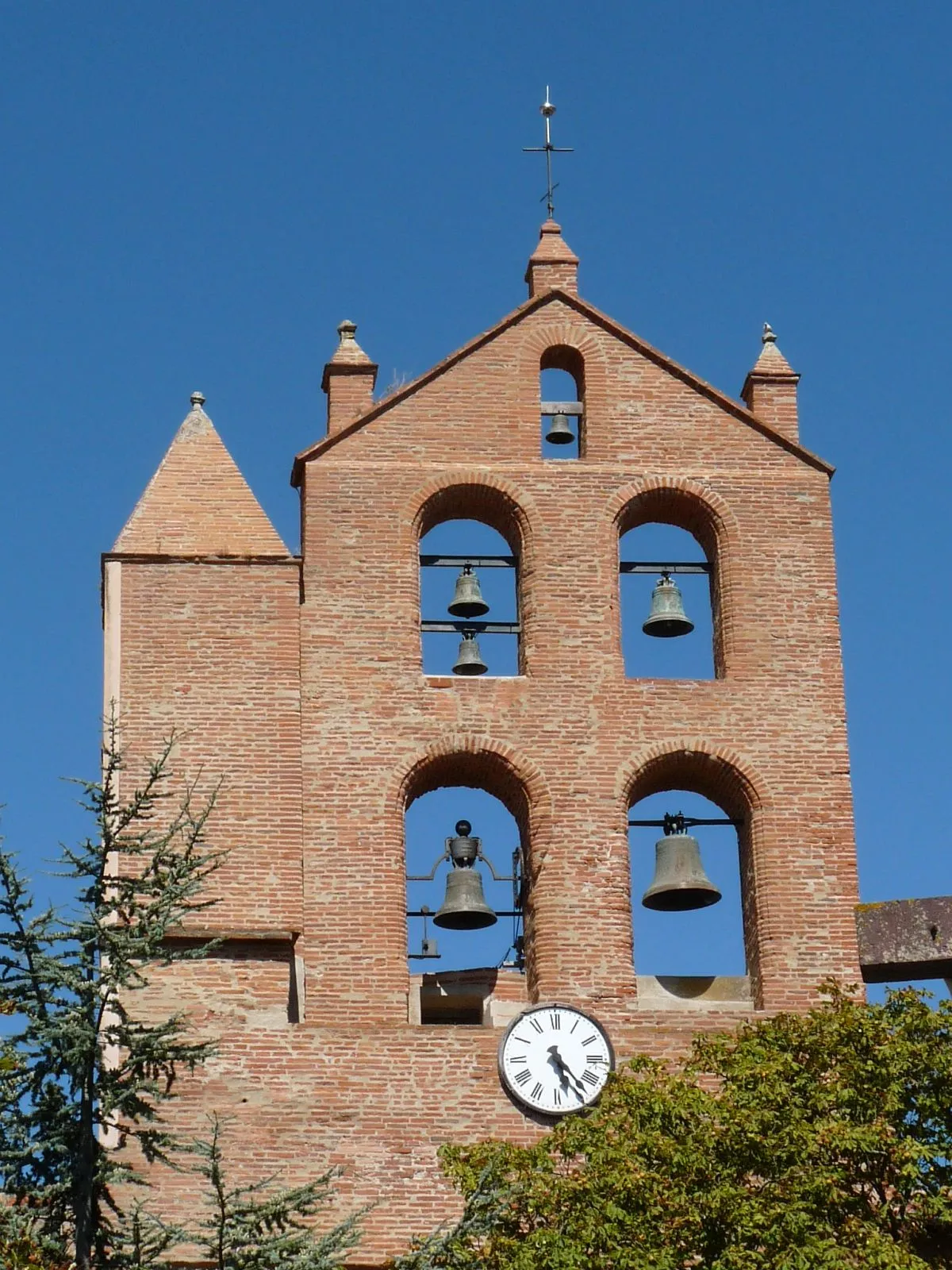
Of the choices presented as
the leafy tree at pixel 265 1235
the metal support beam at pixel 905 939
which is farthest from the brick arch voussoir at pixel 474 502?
the leafy tree at pixel 265 1235

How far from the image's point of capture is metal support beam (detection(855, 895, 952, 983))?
94.1ft

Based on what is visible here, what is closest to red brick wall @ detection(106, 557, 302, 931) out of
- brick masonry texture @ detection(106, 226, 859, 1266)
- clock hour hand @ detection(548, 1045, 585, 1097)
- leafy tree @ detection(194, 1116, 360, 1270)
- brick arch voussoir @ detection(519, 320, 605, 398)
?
brick masonry texture @ detection(106, 226, 859, 1266)

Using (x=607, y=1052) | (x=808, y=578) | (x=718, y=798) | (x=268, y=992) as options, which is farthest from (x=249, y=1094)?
(x=808, y=578)

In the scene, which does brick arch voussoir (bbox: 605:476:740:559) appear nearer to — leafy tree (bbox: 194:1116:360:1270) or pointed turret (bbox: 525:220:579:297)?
pointed turret (bbox: 525:220:579:297)

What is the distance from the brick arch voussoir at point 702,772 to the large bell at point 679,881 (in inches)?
20.4

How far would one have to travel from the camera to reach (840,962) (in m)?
28.6

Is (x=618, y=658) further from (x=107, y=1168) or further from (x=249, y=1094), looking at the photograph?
(x=107, y=1168)

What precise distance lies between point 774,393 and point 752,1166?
900 cm

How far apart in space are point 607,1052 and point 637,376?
6617mm

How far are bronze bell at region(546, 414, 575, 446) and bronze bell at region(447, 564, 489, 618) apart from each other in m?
1.55

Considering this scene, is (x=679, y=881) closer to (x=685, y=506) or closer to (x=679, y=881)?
(x=679, y=881)

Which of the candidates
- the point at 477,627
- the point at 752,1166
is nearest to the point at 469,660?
the point at 477,627

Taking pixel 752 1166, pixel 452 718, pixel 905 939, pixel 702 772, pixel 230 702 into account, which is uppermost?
pixel 230 702

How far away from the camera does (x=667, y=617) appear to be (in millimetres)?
29969
